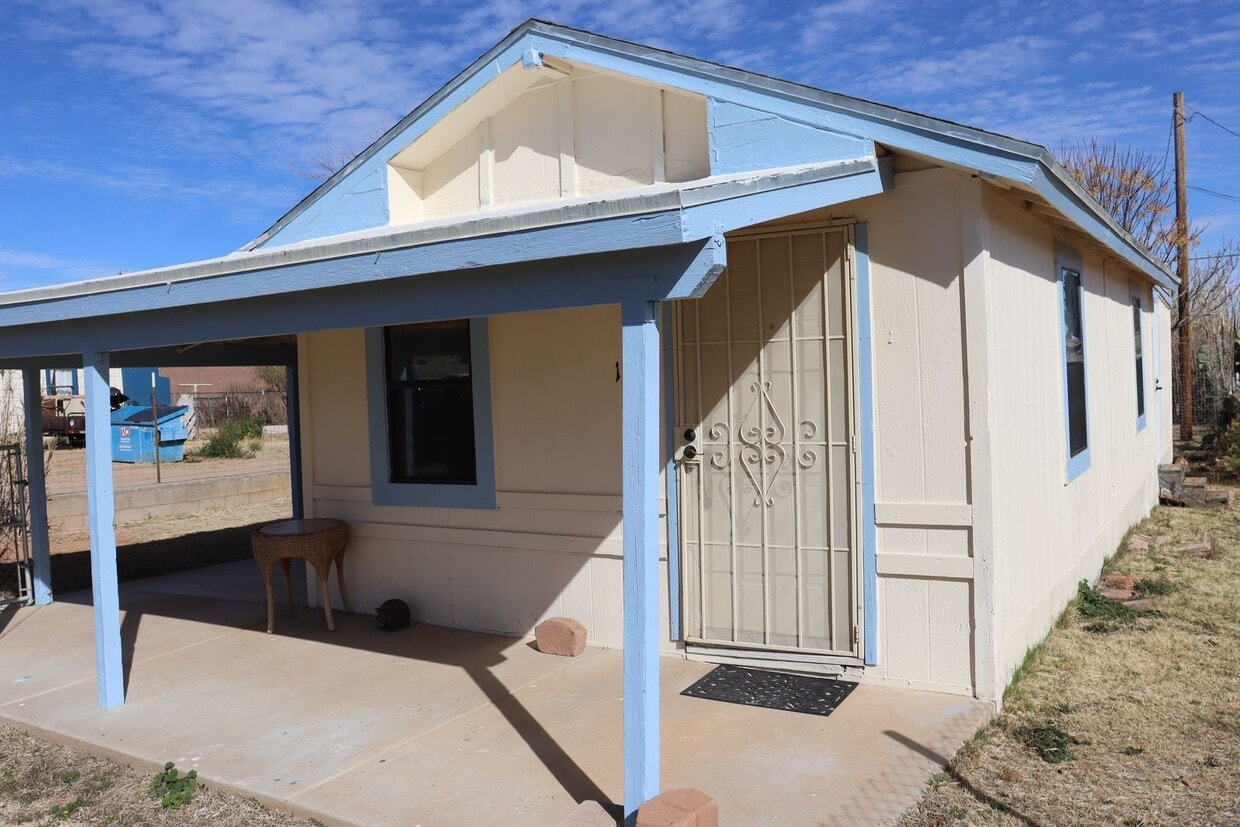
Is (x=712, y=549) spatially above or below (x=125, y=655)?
above

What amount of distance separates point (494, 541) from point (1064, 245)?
14.6ft

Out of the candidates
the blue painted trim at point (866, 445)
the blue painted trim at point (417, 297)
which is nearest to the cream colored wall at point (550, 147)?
the blue painted trim at point (866, 445)

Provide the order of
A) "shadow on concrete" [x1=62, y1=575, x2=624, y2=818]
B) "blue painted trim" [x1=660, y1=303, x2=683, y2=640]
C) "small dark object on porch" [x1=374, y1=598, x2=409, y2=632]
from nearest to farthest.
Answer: "shadow on concrete" [x1=62, y1=575, x2=624, y2=818], "blue painted trim" [x1=660, y1=303, x2=683, y2=640], "small dark object on porch" [x1=374, y1=598, x2=409, y2=632]

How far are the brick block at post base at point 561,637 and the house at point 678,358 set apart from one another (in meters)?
0.22

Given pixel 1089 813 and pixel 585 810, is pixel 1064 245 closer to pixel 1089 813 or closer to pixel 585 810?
pixel 1089 813

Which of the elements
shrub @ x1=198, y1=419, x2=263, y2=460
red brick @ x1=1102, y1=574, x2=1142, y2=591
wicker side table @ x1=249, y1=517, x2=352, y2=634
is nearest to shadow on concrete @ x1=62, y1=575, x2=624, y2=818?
wicker side table @ x1=249, y1=517, x2=352, y2=634

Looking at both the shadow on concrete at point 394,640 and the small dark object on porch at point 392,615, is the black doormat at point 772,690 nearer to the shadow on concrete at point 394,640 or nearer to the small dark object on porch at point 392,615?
the shadow on concrete at point 394,640

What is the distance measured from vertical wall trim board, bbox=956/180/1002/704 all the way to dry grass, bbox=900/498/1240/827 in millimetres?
335

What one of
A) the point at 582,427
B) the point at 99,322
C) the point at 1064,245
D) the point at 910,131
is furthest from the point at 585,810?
the point at 1064,245

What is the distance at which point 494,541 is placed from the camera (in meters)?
6.56

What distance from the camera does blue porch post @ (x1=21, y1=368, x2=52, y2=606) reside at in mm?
8183

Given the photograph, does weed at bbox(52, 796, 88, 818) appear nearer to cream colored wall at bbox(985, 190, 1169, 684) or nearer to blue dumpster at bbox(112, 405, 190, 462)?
cream colored wall at bbox(985, 190, 1169, 684)

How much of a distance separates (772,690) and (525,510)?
2.06 m

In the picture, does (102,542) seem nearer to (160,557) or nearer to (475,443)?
(475,443)
